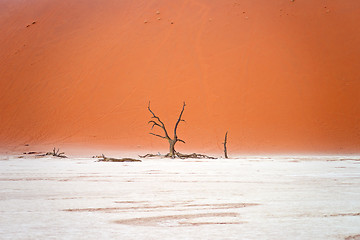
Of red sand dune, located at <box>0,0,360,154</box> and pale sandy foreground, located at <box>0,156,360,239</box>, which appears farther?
red sand dune, located at <box>0,0,360,154</box>

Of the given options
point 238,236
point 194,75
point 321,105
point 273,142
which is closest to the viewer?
point 238,236

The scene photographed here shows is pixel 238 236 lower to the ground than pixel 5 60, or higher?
lower

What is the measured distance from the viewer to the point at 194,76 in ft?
82.9

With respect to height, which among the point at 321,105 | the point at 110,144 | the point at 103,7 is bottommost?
the point at 110,144

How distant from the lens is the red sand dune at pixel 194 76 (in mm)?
22797

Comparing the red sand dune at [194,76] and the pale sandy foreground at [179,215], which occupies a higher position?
the red sand dune at [194,76]

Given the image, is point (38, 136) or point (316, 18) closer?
point (38, 136)

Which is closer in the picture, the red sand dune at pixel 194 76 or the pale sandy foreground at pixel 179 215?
the pale sandy foreground at pixel 179 215

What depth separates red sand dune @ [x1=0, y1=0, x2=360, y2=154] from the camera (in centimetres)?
2280

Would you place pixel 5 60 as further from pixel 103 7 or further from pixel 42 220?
pixel 42 220

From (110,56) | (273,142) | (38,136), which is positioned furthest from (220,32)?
(38,136)

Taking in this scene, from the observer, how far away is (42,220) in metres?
2.16

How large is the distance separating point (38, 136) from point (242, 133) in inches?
387

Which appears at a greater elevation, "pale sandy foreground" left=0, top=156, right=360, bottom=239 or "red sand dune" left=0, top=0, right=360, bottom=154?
"red sand dune" left=0, top=0, right=360, bottom=154
